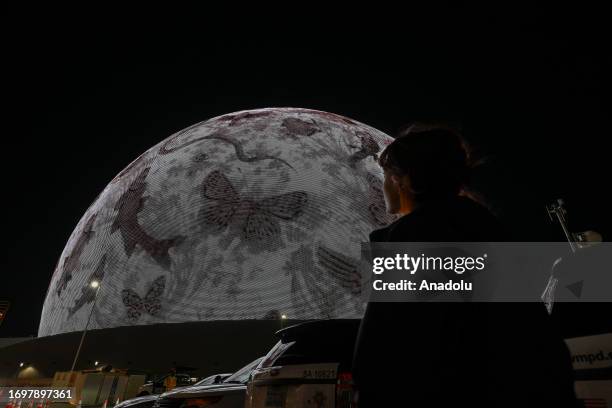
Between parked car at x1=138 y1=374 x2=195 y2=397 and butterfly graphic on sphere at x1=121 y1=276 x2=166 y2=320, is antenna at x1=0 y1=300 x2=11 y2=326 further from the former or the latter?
parked car at x1=138 y1=374 x2=195 y2=397

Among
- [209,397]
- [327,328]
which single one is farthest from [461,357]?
[209,397]

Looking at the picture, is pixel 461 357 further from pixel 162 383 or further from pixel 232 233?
pixel 232 233


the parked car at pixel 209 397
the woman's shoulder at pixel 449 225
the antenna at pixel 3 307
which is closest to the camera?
the woman's shoulder at pixel 449 225

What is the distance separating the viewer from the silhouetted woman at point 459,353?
1.36m

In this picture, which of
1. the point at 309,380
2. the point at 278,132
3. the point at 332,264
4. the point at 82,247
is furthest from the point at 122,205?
the point at 309,380

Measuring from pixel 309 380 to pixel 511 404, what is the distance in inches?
67.0

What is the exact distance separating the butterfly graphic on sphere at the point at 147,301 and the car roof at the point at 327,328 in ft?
46.3

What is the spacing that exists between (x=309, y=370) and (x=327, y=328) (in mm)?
358

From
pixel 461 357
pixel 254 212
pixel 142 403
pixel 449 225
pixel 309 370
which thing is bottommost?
pixel 461 357

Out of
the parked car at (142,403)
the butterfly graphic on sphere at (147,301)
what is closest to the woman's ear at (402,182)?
the parked car at (142,403)

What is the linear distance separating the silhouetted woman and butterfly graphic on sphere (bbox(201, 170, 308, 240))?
15387 mm

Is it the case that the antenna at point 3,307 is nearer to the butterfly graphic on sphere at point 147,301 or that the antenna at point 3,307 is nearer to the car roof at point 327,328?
the butterfly graphic on sphere at point 147,301

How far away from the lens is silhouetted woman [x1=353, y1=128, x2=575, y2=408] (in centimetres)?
136

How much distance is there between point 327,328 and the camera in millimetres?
3139
